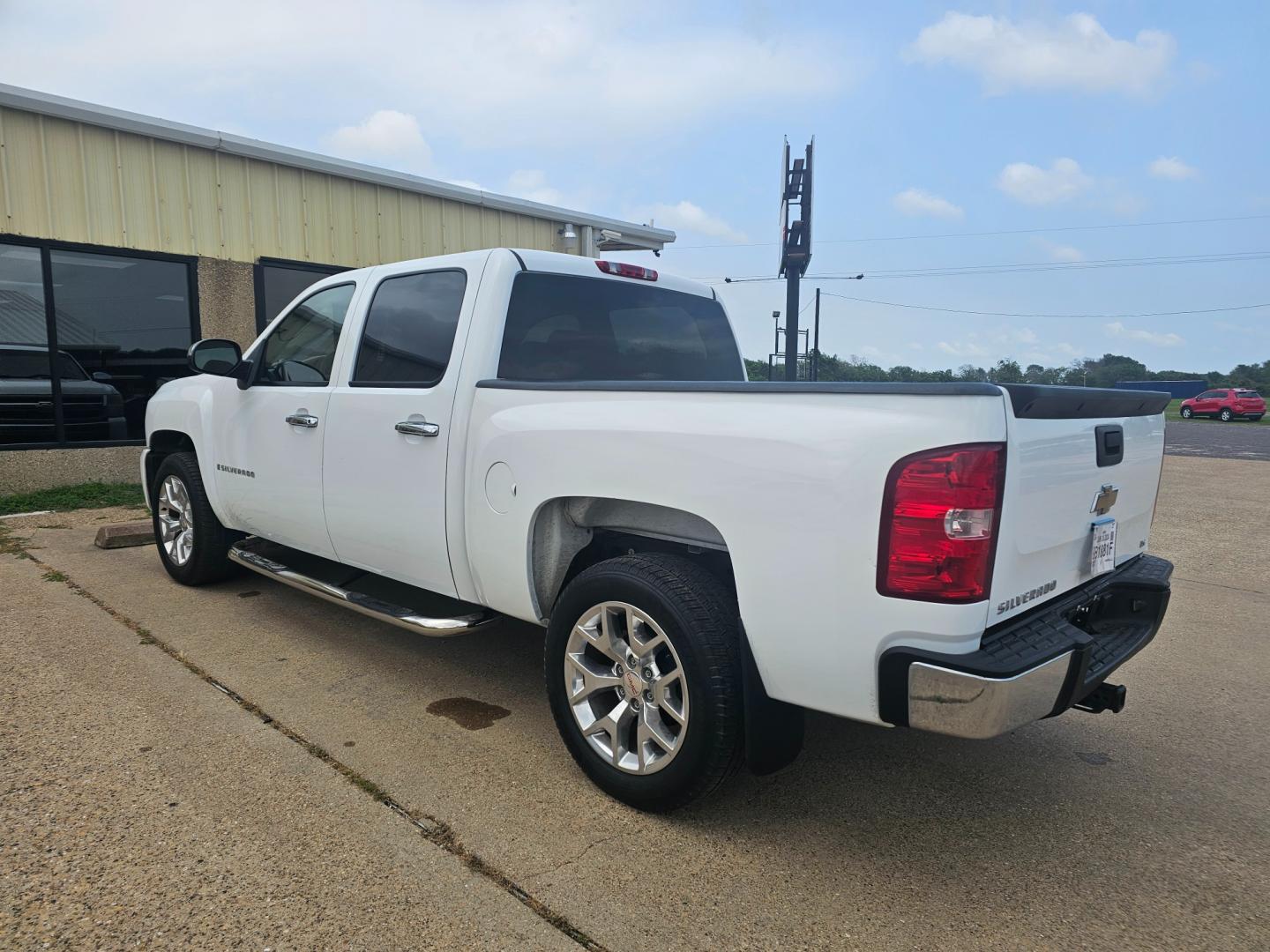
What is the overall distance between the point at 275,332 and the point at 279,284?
19.6 ft

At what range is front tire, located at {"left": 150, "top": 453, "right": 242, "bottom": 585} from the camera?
5125 millimetres

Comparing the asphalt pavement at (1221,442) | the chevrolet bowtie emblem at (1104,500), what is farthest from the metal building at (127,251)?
the asphalt pavement at (1221,442)

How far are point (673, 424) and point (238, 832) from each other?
6.02ft

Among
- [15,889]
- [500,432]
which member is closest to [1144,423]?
[500,432]

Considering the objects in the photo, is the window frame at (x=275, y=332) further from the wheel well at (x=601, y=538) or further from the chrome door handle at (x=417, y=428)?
the wheel well at (x=601, y=538)

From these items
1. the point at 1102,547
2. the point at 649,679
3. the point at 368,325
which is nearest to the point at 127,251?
the point at 368,325

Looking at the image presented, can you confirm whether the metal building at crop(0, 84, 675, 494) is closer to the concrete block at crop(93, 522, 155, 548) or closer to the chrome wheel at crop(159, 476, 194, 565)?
the concrete block at crop(93, 522, 155, 548)

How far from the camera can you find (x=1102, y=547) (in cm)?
276

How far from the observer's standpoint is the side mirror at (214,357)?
466cm

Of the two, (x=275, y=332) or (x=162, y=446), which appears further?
(x=162, y=446)

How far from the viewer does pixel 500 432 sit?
3.13m

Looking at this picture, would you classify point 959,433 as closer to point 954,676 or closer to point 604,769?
point 954,676

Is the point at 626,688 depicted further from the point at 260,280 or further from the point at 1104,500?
the point at 260,280

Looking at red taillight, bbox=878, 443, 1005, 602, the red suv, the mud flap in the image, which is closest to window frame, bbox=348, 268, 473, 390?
the mud flap
